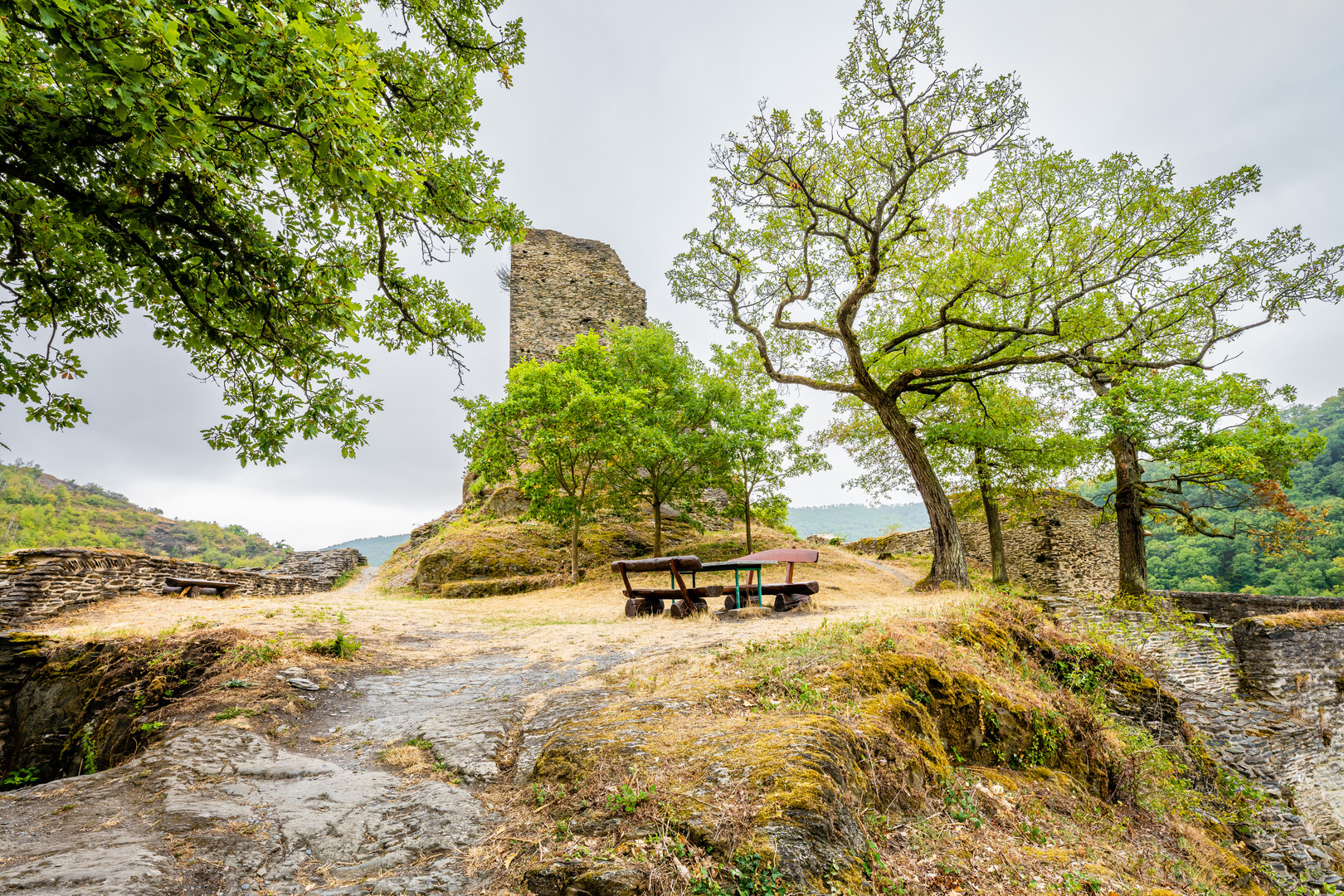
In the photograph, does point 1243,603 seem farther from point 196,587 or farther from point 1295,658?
point 196,587

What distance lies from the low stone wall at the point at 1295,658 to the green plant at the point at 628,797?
12880 millimetres

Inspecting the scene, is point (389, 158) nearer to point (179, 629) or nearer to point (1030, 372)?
point (179, 629)

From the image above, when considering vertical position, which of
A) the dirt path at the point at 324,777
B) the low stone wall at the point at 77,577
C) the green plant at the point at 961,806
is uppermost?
the low stone wall at the point at 77,577

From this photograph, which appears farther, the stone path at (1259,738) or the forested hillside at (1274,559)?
the forested hillside at (1274,559)

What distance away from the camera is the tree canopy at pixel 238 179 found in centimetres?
281

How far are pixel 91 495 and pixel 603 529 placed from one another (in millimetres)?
59340

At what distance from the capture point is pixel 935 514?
38.3 ft

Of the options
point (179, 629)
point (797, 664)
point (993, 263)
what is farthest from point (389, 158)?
point (993, 263)

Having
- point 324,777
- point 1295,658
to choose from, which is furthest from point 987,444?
point 324,777

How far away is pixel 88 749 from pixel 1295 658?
1651cm

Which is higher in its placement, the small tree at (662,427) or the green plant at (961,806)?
the small tree at (662,427)

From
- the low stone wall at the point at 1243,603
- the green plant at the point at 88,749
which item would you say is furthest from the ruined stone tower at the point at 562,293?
the low stone wall at the point at 1243,603

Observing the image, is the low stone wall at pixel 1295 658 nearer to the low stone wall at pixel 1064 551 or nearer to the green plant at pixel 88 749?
the low stone wall at pixel 1064 551

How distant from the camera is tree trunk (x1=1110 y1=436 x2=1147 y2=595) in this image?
12695 millimetres
